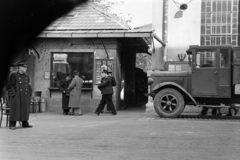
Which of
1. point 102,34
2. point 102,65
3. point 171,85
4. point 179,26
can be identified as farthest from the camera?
point 102,65

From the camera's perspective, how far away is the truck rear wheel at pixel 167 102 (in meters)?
11.0

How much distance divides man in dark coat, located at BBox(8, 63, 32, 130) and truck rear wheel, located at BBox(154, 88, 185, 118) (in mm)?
4358

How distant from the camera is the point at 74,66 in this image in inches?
551

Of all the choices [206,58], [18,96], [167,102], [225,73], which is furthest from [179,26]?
[18,96]

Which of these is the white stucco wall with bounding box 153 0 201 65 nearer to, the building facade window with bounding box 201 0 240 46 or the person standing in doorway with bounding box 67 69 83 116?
the building facade window with bounding box 201 0 240 46

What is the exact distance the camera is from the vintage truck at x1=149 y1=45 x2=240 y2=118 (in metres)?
10.6

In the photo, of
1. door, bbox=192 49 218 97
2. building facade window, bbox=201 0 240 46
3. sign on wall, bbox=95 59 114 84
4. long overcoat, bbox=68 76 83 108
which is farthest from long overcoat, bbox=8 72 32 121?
building facade window, bbox=201 0 240 46

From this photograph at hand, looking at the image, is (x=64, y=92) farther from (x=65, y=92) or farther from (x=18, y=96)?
(x=18, y=96)

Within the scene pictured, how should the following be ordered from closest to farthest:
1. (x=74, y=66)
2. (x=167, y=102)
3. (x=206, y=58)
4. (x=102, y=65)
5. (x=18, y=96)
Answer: (x=18, y=96) → (x=206, y=58) → (x=167, y=102) → (x=102, y=65) → (x=74, y=66)

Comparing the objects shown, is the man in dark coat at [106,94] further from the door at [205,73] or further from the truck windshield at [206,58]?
the truck windshield at [206,58]

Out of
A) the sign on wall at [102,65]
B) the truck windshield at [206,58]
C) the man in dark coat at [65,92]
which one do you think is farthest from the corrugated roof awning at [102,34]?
Result: the truck windshield at [206,58]

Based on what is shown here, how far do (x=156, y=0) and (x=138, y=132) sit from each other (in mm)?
7824

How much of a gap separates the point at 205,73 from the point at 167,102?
153 centimetres

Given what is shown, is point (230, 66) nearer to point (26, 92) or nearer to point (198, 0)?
point (198, 0)
